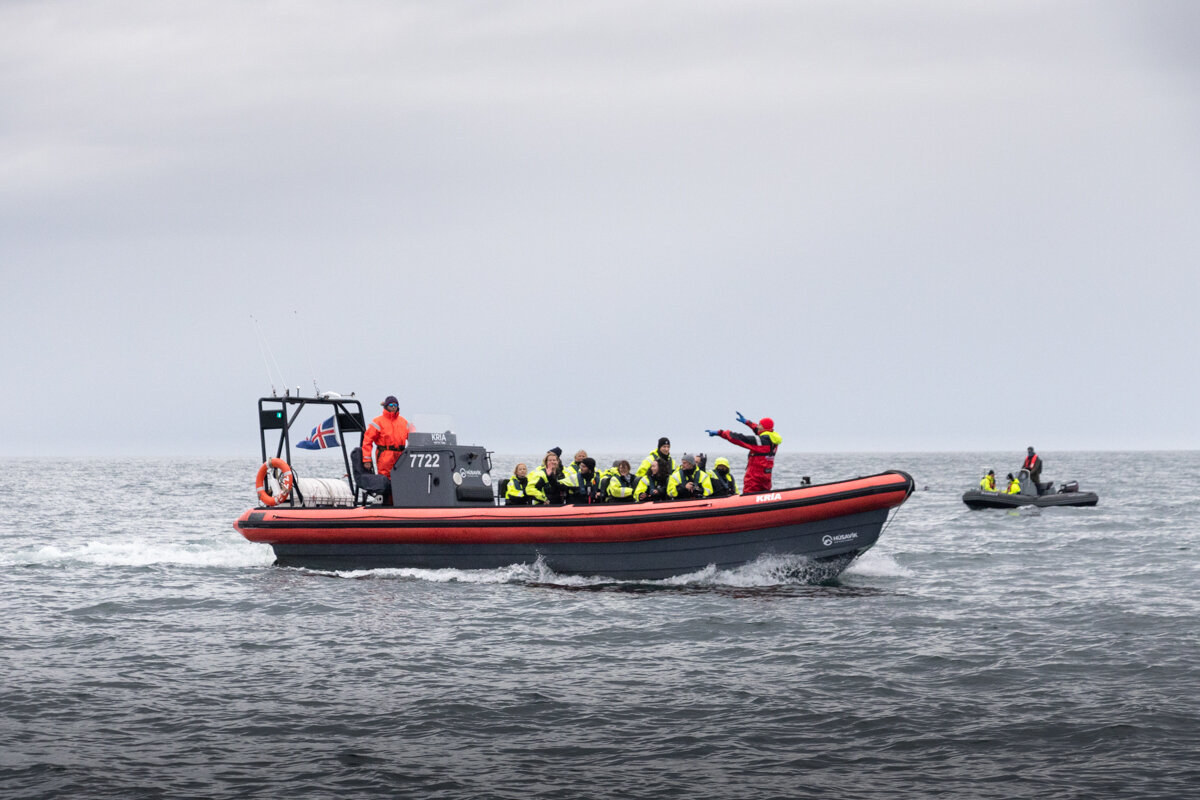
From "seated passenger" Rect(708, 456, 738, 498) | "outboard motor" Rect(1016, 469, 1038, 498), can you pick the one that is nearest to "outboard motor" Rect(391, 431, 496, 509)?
"seated passenger" Rect(708, 456, 738, 498)

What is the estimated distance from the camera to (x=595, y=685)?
869cm

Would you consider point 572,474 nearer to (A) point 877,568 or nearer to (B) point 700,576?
(B) point 700,576

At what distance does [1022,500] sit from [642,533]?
76.0ft

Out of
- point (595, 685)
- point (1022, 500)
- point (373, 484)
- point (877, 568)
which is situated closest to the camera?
point (595, 685)

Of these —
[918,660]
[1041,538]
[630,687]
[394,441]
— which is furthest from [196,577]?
[1041,538]

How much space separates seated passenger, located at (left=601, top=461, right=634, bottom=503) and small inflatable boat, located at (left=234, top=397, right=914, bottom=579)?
808mm

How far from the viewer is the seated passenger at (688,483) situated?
47.0 feet

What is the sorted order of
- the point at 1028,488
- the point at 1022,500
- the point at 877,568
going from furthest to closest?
the point at 1028,488 → the point at 1022,500 → the point at 877,568

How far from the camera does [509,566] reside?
14320mm

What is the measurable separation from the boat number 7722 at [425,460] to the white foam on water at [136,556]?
11.2ft

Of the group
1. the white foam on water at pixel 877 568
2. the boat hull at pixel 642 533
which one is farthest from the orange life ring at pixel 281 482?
the white foam on water at pixel 877 568

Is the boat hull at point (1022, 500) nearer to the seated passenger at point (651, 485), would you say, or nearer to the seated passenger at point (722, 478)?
the seated passenger at point (722, 478)

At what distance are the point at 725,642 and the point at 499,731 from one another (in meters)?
3.50

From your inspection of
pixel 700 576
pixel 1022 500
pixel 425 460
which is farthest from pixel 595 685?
pixel 1022 500
